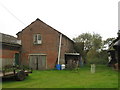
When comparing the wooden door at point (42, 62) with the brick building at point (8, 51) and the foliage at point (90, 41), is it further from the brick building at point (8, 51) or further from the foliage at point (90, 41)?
the foliage at point (90, 41)

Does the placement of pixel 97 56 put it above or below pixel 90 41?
below

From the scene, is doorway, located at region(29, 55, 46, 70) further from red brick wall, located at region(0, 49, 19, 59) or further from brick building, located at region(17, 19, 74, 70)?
red brick wall, located at region(0, 49, 19, 59)

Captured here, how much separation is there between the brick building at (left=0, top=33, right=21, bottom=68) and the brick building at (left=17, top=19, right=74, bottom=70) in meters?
1.52

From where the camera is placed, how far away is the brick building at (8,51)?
24.0m

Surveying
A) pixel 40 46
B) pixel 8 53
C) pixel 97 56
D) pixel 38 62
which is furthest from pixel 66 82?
pixel 97 56

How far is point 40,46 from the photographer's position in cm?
2911

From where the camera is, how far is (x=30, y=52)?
96.0 ft

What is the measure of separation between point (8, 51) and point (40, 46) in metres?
5.50

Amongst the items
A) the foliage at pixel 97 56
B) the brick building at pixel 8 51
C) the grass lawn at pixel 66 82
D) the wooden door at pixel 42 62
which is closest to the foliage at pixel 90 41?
the foliage at pixel 97 56

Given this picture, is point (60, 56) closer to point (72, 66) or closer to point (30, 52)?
point (72, 66)

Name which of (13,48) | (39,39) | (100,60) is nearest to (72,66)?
(39,39)

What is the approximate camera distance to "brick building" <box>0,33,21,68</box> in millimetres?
23984

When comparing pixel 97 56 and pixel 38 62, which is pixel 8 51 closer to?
pixel 38 62

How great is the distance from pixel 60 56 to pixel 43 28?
17.3 feet
